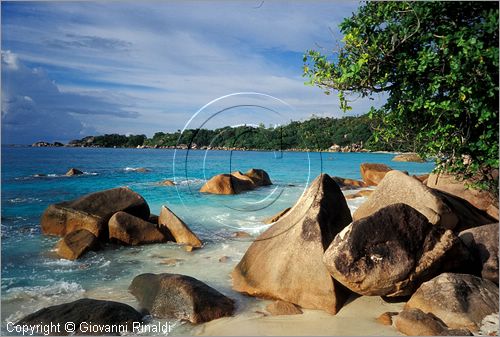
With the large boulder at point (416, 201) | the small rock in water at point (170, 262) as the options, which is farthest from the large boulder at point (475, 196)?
the small rock in water at point (170, 262)

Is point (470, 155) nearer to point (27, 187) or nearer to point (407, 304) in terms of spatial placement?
point (407, 304)

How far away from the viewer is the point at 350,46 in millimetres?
6398

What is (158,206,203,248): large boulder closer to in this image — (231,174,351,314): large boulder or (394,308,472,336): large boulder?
(231,174,351,314): large boulder

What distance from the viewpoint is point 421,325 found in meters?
5.16

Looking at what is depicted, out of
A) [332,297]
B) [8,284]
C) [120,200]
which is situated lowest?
[8,284]

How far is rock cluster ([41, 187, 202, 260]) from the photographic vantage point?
10672mm

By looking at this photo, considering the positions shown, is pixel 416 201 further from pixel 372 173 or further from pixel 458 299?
pixel 372 173

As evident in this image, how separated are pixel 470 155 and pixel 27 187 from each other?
2970 centimetres

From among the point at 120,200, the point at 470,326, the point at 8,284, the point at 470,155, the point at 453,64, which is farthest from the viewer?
the point at 120,200

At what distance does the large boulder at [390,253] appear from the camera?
5.75 metres

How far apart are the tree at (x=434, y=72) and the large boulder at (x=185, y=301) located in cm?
386

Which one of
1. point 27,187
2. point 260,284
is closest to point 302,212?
point 260,284

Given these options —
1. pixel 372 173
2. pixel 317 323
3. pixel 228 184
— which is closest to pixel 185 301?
pixel 317 323

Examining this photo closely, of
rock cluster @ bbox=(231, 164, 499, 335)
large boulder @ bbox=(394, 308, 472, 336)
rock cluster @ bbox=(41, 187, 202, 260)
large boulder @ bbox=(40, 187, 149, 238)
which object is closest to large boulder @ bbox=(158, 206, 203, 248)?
rock cluster @ bbox=(41, 187, 202, 260)
